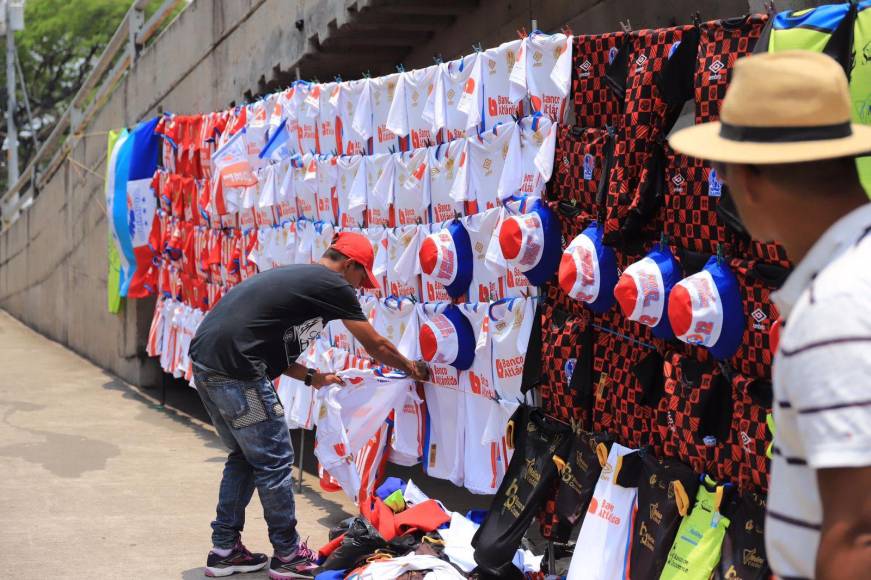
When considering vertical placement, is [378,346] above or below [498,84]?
below

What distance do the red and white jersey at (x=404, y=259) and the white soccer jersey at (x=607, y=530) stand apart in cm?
212

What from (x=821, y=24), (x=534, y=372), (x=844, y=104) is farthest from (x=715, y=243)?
(x=844, y=104)

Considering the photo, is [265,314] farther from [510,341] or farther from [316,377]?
[510,341]

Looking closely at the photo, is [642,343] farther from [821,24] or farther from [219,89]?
[219,89]

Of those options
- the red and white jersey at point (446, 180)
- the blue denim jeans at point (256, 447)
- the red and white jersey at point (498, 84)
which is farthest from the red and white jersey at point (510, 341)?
the blue denim jeans at point (256, 447)

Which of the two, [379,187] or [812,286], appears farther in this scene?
[379,187]

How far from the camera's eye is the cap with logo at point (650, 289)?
477cm

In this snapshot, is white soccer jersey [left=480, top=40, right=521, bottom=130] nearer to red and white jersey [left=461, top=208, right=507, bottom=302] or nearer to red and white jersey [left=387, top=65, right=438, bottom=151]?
red and white jersey [left=461, top=208, right=507, bottom=302]

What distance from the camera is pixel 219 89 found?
11.9 m

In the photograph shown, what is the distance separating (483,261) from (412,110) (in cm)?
123

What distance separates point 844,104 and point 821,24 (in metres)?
2.33

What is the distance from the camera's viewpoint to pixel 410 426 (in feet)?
22.8

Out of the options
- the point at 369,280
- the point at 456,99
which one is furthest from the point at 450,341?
the point at 456,99

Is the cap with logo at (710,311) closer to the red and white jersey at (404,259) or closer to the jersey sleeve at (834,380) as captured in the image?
the red and white jersey at (404,259)
